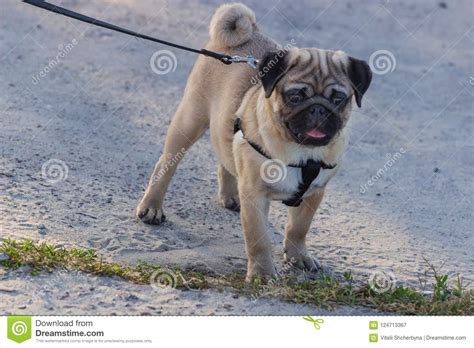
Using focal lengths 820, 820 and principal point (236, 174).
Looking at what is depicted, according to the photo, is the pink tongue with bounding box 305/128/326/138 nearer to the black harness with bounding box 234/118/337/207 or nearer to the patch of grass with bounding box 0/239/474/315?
the black harness with bounding box 234/118/337/207

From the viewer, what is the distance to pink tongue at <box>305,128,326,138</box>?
4562 millimetres

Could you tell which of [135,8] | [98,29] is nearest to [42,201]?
[98,29]

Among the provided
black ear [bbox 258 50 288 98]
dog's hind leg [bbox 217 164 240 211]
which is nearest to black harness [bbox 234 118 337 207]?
black ear [bbox 258 50 288 98]

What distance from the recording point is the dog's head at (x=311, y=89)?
15.0 ft

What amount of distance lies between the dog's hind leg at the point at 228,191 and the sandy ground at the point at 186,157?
8 centimetres

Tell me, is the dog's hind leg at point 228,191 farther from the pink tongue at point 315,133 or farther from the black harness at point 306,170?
the pink tongue at point 315,133

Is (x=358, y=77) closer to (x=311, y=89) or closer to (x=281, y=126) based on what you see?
(x=311, y=89)

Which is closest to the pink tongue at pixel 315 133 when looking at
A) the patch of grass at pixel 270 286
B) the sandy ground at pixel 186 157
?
the patch of grass at pixel 270 286

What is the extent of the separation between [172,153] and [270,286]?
1637 millimetres

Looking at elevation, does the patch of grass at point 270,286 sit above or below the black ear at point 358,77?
below

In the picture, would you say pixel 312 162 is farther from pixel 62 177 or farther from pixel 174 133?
pixel 62 177

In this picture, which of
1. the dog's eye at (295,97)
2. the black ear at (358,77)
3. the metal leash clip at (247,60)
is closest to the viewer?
the dog's eye at (295,97)

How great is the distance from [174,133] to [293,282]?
157 cm

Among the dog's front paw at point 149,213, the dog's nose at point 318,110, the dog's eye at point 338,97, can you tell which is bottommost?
the dog's front paw at point 149,213
